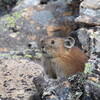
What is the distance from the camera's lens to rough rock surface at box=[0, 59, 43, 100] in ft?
24.8

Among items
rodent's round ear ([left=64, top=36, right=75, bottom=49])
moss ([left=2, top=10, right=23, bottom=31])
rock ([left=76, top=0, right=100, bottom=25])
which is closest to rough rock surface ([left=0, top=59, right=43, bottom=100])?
rodent's round ear ([left=64, top=36, right=75, bottom=49])

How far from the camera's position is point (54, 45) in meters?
8.88

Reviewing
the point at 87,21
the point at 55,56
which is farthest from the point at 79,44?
the point at 55,56

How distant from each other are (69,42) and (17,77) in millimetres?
1494

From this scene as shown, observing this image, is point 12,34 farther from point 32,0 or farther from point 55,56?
point 55,56

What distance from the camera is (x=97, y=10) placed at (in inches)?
408

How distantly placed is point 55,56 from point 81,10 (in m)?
2.46

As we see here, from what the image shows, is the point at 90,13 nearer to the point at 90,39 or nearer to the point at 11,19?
the point at 90,39

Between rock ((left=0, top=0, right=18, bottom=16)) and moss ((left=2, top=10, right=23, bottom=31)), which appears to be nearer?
moss ((left=2, top=10, right=23, bottom=31))

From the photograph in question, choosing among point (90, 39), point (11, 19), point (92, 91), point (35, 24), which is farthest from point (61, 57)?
point (11, 19)

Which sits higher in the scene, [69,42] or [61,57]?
[69,42]

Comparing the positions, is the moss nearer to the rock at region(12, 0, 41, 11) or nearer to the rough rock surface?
the rock at region(12, 0, 41, 11)

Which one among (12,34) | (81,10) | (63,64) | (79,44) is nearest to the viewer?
(63,64)

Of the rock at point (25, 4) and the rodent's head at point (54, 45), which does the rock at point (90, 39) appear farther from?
the rock at point (25, 4)
